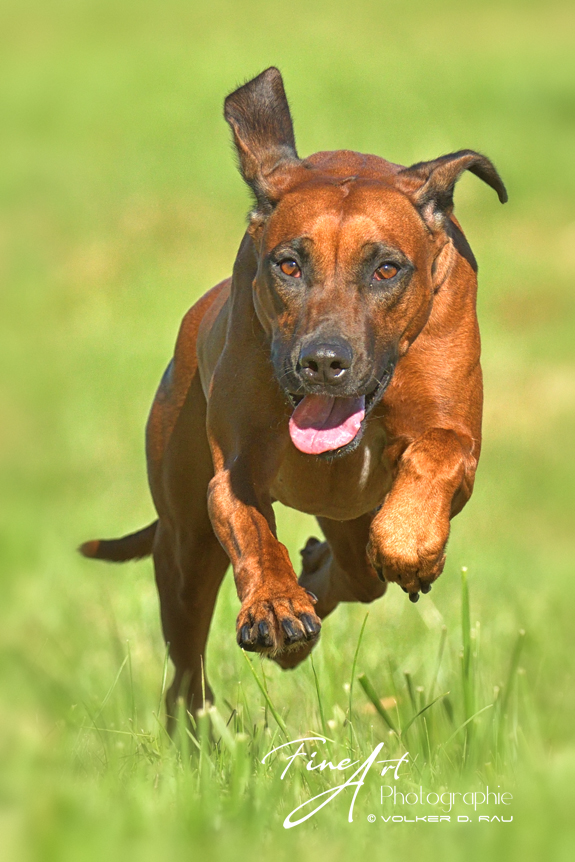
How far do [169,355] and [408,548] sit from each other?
13428mm

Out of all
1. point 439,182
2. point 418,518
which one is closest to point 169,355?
point 439,182

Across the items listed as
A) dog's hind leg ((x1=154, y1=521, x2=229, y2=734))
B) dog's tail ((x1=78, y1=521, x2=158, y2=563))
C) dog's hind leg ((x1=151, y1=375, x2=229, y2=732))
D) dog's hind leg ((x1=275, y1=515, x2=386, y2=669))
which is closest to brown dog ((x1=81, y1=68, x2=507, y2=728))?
dog's hind leg ((x1=151, y1=375, x2=229, y2=732))

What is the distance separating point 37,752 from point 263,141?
2497 millimetres

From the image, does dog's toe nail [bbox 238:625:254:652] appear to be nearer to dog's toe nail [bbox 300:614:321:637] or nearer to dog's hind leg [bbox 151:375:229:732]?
dog's toe nail [bbox 300:614:321:637]

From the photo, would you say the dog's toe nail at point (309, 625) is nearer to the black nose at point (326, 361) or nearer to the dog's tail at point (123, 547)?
the black nose at point (326, 361)

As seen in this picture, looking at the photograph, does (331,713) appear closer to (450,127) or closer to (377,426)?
(377,426)

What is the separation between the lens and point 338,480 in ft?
17.1

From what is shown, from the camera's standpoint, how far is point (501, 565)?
1125cm

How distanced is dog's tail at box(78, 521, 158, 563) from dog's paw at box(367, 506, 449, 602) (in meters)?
2.34

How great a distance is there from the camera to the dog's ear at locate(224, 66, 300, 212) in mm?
5234

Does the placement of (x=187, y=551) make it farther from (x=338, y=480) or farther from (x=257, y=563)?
(x=257, y=563)

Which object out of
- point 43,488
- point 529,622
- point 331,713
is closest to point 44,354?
point 43,488

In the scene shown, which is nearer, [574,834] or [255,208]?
[574,834]

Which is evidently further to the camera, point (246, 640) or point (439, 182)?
point (439, 182)
